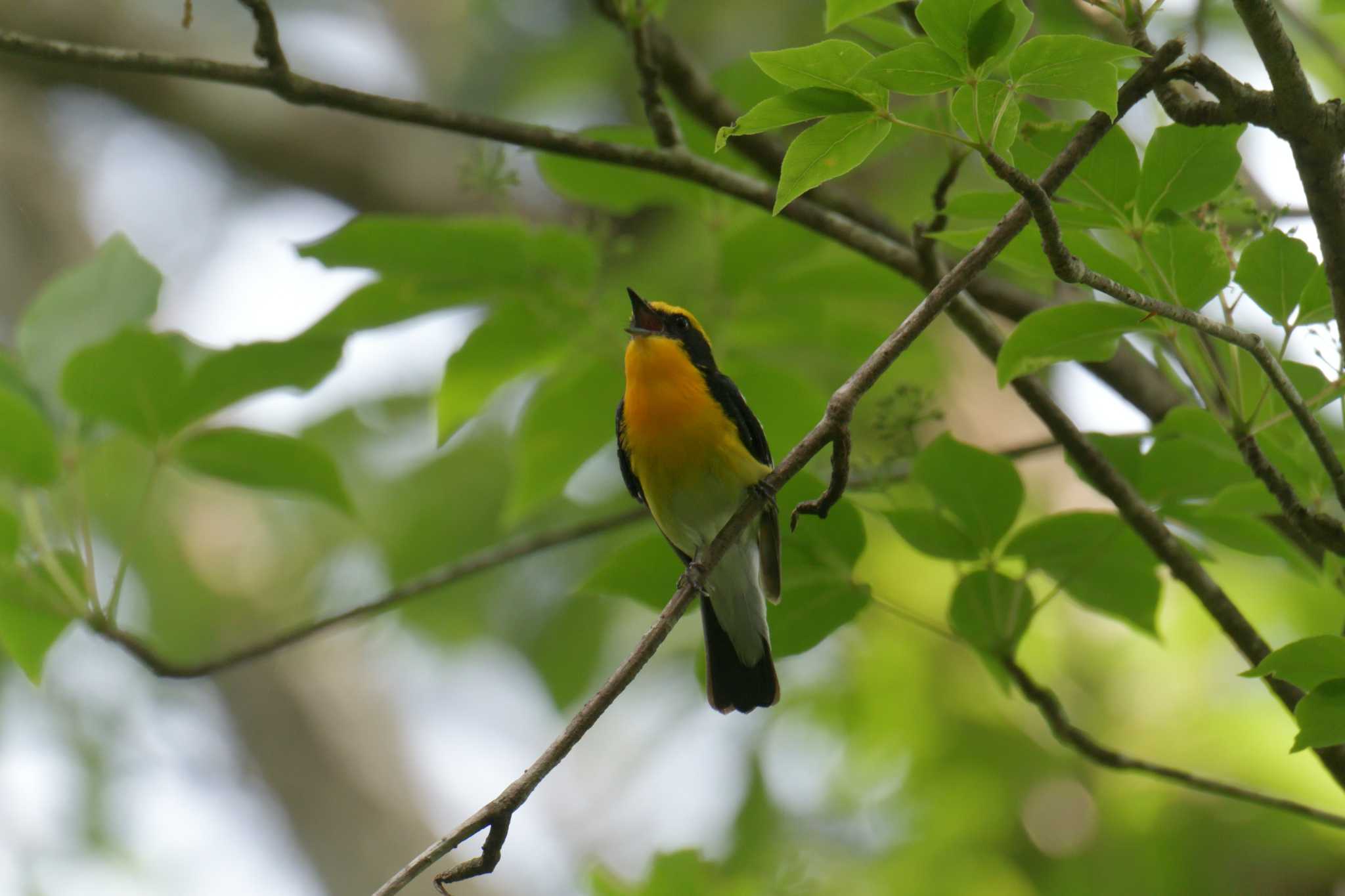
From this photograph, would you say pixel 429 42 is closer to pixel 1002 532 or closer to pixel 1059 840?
pixel 1059 840

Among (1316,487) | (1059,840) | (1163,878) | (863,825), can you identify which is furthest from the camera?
(863,825)

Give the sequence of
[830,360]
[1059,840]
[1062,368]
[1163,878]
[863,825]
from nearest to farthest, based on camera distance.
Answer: [1163,878] < [1059,840] < [830,360] < [863,825] < [1062,368]

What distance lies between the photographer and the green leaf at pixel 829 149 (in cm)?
198

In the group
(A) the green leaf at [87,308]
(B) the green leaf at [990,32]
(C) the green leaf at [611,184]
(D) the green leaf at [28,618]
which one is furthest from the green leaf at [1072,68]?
(D) the green leaf at [28,618]

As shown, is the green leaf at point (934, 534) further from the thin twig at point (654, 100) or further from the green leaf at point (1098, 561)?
the thin twig at point (654, 100)

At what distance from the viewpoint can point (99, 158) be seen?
927cm

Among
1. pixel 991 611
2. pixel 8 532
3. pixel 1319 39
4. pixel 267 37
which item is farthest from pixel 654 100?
pixel 1319 39

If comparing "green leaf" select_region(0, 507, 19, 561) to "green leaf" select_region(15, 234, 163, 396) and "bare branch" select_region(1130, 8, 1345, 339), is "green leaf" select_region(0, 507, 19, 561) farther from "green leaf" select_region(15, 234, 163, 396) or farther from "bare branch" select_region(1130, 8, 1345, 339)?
"bare branch" select_region(1130, 8, 1345, 339)

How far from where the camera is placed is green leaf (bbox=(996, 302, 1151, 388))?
7.07 ft

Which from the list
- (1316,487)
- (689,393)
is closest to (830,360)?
(689,393)

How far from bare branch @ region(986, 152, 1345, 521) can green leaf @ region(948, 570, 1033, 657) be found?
818 millimetres

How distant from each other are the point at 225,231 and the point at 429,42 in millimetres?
2042

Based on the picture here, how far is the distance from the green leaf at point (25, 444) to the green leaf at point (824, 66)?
85.9 inches

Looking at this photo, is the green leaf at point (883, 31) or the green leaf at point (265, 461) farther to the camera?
the green leaf at point (265, 461)
